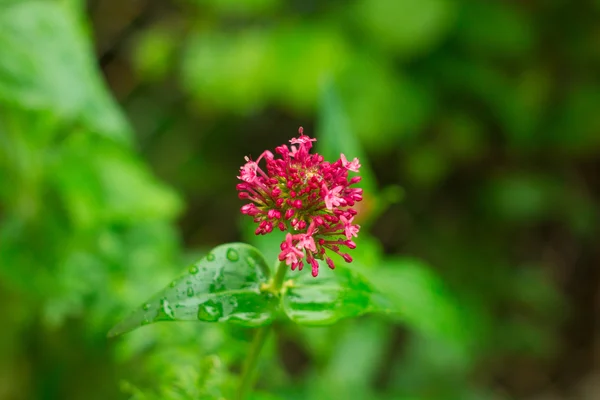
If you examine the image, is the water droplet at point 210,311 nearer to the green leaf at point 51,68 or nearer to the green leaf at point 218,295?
the green leaf at point 218,295

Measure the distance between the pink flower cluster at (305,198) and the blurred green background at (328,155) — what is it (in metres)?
0.49

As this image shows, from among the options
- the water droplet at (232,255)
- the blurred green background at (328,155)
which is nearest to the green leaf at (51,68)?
the blurred green background at (328,155)

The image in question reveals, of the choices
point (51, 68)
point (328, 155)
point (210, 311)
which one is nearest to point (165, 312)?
point (210, 311)

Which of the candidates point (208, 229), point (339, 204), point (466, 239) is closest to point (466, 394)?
point (466, 239)

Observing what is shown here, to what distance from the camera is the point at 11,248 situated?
1.50 metres

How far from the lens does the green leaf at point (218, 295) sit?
759mm

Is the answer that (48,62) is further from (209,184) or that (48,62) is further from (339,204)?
(209,184)

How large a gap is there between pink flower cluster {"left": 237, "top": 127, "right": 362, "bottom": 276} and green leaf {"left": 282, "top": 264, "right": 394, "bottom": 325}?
69mm

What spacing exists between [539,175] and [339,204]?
228 cm

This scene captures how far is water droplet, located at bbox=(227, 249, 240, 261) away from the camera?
0.82 metres

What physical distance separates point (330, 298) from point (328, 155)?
64 cm

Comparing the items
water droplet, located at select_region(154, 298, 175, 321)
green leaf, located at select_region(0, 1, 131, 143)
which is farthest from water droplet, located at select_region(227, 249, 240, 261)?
green leaf, located at select_region(0, 1, 131, 143)

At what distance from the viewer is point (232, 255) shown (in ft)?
2.70

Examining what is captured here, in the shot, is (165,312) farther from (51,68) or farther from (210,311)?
(51,68)
